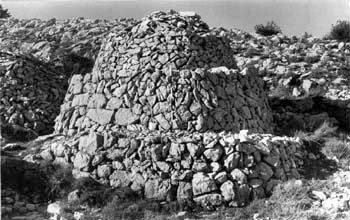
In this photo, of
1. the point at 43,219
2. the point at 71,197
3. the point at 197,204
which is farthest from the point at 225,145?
the point at 43,219

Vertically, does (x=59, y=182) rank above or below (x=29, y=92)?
below

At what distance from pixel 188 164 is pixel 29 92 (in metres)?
6.43

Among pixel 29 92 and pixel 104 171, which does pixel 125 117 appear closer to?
pixel 104 171

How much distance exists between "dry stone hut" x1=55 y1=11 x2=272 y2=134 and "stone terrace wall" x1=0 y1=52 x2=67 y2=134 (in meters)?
1.91

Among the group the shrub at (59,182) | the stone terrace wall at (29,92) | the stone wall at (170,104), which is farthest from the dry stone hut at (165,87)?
the stone terrace wall at (29,92)

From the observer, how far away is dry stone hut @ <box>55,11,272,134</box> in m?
8.43

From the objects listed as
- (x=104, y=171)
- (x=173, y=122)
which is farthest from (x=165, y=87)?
(x=104, y=171)

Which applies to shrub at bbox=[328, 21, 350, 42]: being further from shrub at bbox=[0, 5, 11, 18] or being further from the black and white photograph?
shrub at bbox=[0, 5, 11, 18]

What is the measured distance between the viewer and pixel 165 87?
8555 mm

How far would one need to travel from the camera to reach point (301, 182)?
7.32m

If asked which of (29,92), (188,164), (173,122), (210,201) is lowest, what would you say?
(210,201)

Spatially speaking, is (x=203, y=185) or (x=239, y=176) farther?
(x=239, y=176)

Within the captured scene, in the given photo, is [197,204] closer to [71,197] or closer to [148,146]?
[148,146]

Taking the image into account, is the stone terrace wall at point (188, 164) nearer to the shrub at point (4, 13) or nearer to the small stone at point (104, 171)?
the small stone at point (104, 171)
